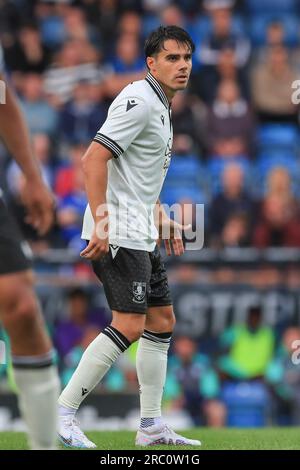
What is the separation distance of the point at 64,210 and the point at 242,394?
3008mm

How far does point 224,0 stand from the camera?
15.8m

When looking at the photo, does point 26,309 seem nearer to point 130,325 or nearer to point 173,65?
point 130,325

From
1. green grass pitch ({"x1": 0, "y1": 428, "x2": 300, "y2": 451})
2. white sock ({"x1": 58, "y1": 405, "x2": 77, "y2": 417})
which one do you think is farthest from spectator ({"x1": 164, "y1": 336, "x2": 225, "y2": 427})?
white sock ({"x1": 58, "y1": 405, "x2": 77, "y2": 417})

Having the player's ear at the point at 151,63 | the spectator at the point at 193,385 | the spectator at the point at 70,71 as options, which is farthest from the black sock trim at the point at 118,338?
the spectator at the point at 70,71

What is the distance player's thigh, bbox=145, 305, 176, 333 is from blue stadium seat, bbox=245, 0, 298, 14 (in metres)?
10.7

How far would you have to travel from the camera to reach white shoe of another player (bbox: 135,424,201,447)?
5.99m

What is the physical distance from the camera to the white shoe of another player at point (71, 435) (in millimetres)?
5719

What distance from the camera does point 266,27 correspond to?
15.6 m

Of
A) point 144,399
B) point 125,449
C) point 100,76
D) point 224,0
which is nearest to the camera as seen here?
point 125,449

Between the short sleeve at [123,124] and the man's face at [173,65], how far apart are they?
27cm

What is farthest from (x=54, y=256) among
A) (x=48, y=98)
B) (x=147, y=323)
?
(x=147, y=323)

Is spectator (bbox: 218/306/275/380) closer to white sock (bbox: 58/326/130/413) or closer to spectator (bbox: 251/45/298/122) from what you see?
spectator (bbox: 251/45/298/122)

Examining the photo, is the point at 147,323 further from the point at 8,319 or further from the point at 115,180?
the point at 8,319

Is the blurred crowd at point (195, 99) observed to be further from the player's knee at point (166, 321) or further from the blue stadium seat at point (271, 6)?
the player's knee at point (166, 321)
